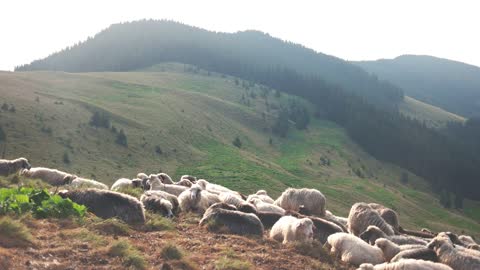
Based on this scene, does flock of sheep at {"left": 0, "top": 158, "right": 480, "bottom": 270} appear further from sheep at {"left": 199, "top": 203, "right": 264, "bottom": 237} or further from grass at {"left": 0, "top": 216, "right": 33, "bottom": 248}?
grass at {"left": 0, "top": 216, "right": 33, "bottom": 248}

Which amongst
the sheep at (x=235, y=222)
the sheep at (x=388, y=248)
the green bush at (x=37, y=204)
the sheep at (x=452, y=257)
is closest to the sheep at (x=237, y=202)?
the sheep at (x=235, y=222)

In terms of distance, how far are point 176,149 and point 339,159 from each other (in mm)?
45966

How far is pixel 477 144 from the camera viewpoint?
170 m

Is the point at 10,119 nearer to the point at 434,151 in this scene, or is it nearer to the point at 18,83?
the point at 18,83

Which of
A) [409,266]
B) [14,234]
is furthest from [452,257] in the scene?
[14,234]

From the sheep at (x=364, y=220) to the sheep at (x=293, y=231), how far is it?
12.0 ft

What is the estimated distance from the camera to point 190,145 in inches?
3029

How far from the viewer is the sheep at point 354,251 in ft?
36.7

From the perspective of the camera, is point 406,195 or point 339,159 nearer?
point 406,195

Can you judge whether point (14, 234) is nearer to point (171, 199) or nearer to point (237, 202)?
point (171, 199)

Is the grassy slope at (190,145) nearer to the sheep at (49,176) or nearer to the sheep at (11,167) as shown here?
the sheep at (11,167)

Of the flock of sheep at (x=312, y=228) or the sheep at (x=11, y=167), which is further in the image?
the sheep at (x=11, y=167)

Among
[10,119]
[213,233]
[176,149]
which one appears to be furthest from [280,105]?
[213,233]

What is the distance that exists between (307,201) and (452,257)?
312 inches
